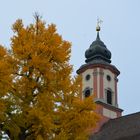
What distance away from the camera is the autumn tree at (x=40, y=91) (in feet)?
53.9

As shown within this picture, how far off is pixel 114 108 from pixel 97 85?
2530 millimetres

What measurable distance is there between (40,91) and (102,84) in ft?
91.3

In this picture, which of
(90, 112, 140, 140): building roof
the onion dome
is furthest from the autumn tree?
the onion dome

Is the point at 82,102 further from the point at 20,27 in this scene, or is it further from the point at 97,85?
the point at 97,85

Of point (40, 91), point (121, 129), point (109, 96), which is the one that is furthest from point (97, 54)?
point (40, 91)

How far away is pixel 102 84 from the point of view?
147 ft

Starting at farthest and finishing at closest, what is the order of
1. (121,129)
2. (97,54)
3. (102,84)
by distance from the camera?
(97,54), (102,84), (121,129)

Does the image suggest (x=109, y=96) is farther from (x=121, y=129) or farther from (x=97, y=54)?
(x=121, y=129)

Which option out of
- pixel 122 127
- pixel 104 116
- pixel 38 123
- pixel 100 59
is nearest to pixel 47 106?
pixel 38 123

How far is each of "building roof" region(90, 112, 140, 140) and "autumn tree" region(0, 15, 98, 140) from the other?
67.7 ft

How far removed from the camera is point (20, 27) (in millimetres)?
17859

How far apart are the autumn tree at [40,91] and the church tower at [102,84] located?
2613 cm

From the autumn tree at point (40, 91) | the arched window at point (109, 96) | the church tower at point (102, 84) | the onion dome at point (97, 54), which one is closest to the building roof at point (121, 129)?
the church tower at point (102, 84)

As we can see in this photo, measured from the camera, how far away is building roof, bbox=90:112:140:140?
126 feet
